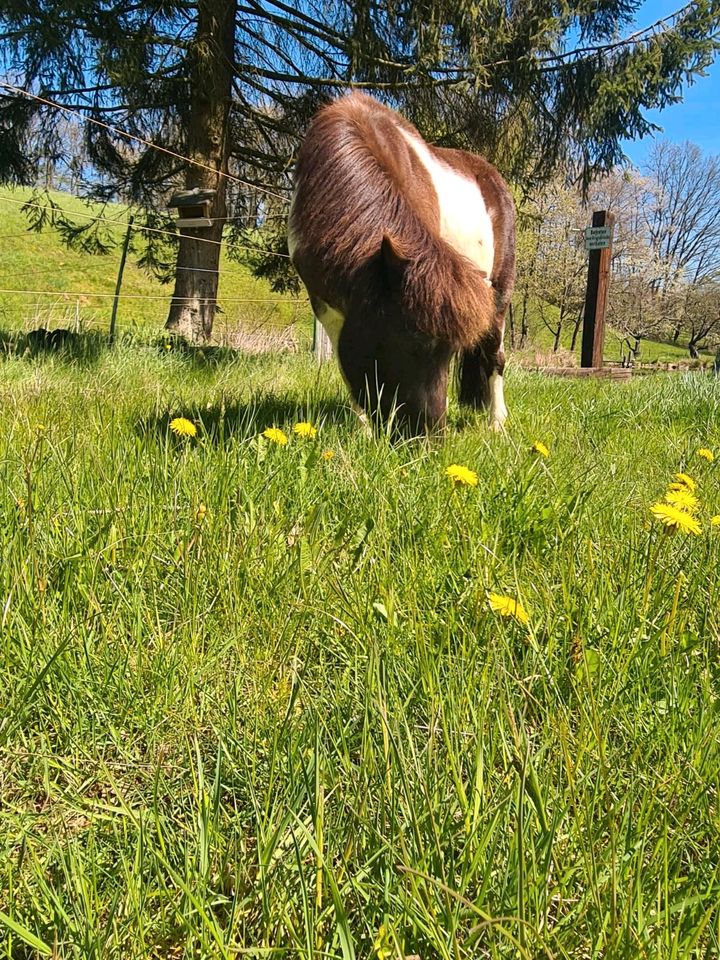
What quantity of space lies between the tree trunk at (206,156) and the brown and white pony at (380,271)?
4521mm

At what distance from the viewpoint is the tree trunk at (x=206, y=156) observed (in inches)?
277

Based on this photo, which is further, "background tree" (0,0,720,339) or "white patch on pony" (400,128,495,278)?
"background tree" (0,0,720,339)

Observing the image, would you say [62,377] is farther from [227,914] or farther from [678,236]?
[678,236]

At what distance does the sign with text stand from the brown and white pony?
20.5 ft

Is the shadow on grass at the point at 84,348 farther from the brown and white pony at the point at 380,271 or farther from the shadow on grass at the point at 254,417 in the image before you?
the brown and white pony at the point at 380,271

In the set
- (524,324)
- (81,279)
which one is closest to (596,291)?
(81,279)

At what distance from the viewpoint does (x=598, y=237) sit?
8703 millimetres

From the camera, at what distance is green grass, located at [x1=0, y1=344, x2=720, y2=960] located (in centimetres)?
70

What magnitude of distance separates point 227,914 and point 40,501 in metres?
1.22

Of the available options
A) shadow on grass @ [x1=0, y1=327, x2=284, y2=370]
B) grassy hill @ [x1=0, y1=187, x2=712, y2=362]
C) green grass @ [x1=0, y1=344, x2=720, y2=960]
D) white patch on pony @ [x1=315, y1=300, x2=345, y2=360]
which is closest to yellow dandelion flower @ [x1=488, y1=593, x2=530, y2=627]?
green grass @ [x1=0, y1=344, x2=720, y2=960]

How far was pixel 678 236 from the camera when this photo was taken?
1369 inches

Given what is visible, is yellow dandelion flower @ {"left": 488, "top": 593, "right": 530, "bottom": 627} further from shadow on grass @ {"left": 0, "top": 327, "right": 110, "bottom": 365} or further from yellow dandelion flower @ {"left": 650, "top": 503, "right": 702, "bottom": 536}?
shadow on grass @ {"left": 0, "top": 327, "right": 110, "bottom": 365}

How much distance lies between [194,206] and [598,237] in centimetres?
556

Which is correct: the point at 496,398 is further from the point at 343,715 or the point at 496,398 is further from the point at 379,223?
the point at 343,715
